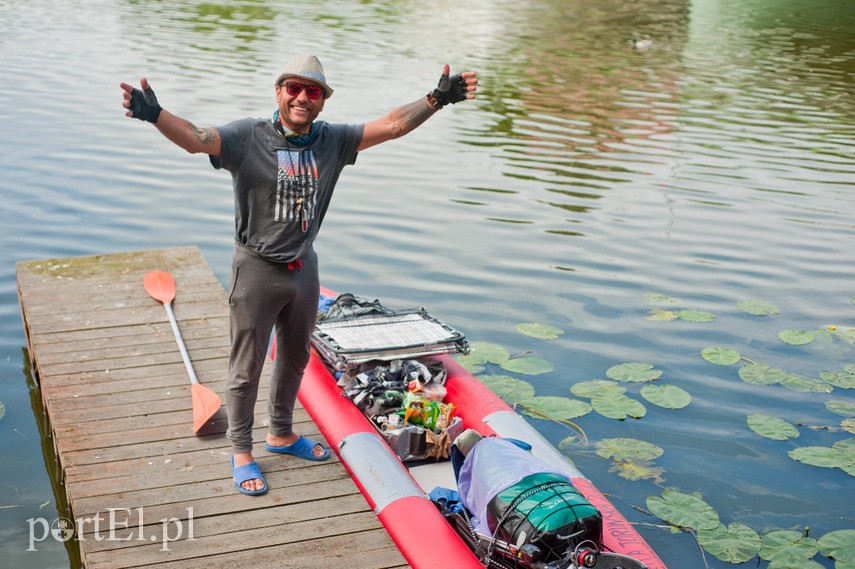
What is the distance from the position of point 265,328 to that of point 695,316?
15.1 feet

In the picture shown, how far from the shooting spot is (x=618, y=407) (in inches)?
241

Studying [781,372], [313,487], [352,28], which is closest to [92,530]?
[313,487]

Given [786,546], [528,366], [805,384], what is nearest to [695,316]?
[805,384]

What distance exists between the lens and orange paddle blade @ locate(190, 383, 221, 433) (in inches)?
186

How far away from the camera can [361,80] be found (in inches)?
632

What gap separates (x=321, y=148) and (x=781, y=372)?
416 centimetres

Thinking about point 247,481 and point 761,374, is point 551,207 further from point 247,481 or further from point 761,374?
point 247,481

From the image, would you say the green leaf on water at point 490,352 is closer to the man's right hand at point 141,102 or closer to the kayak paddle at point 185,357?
the kayak paddle at point 185,357

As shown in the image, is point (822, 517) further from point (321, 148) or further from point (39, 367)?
point (39, 367)

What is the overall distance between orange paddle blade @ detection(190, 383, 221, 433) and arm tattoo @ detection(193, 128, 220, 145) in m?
1.62

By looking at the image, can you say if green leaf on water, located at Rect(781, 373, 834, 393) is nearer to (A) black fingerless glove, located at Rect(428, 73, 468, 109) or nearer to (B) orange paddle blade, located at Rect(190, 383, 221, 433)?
(A) black fingerless glove, located at Rect(428, 73, 468, 109)

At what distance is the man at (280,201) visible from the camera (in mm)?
3865

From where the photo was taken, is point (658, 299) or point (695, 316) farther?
point (658, 299)

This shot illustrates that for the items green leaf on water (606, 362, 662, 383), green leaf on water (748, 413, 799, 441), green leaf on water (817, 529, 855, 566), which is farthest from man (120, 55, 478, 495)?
green leaf on water (748, 413, 799, 441)
